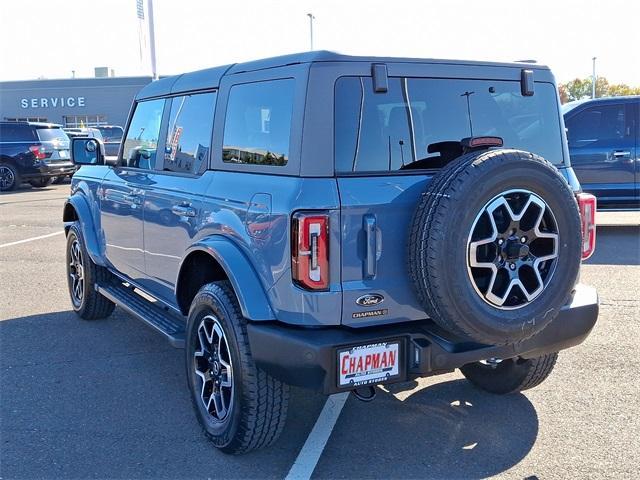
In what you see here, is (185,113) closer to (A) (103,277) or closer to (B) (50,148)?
(A) (103,277)

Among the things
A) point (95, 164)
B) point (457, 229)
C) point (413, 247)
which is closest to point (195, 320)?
point (413, 247)

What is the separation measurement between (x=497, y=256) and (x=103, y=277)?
12.5 feet

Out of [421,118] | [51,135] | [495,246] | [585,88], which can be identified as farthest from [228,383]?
[585,88]

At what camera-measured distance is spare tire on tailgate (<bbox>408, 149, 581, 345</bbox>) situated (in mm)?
2799

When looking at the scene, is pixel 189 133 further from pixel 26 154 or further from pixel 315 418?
pixel 26 154

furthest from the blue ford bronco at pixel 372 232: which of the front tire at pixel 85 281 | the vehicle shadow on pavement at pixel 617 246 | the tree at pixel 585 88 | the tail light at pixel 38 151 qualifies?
the tree at pixel 585 88

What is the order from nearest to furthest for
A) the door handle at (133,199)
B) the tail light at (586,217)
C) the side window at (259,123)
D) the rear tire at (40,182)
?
the side window at (259,123) < the tail light at (586,217) < the door handle at (133,199) < the rear tire at (40,182)

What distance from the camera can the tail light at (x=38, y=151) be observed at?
17.4 metres

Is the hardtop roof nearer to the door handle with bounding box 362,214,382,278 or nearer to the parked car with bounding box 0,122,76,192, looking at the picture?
the door handle with bounding box 362,214,382,278

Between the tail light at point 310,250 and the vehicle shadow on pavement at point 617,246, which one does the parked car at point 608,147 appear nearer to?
the vehicle shadow on pavement at point 617,246

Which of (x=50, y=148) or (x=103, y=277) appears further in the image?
(x=50, y=148)

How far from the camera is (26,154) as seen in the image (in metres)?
17.4

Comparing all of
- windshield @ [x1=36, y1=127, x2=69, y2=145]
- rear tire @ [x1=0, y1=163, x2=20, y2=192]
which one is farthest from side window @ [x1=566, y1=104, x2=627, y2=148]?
rear tire @ [x1=0, y1=163, x2=20, y2=192]

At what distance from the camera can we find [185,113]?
418 centimetres
